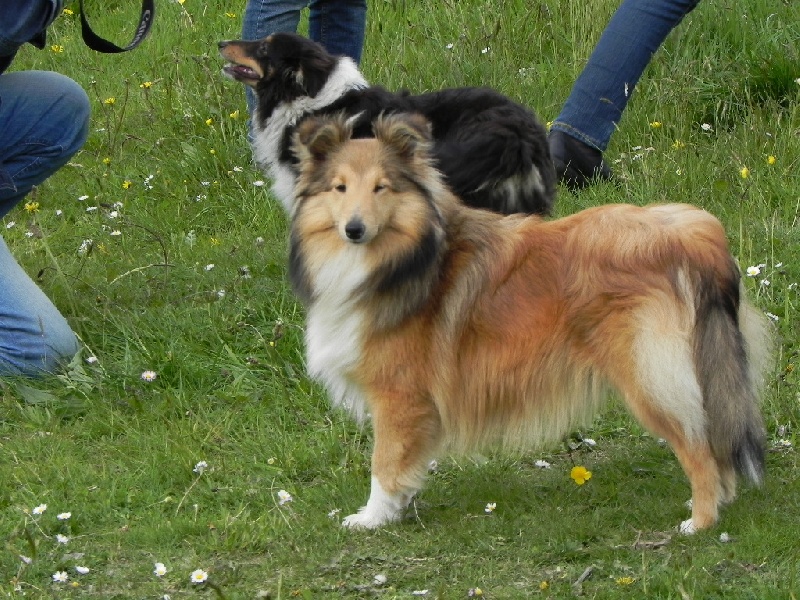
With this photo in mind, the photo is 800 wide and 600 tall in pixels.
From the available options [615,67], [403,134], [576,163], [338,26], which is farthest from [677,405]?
[338,26]

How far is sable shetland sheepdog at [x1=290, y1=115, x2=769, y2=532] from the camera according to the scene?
3438 mm

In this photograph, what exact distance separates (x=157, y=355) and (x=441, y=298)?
5.76ft

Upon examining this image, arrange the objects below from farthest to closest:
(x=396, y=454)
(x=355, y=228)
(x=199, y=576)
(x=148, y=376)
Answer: (x=148, y=376) < (x=396, y=454) < (x=355, y=228) < (x=199, y=576)

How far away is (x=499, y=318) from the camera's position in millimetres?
3699

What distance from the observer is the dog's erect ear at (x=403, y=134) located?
379cm

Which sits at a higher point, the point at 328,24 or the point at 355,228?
the point at 328,24

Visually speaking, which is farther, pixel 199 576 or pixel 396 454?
pixel 396 454

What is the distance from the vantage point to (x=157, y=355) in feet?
16.4

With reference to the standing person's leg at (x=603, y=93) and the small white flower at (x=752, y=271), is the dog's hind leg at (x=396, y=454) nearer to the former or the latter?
the small white flower at (x=752, y=271)

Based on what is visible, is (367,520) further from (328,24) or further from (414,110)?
(328,24)

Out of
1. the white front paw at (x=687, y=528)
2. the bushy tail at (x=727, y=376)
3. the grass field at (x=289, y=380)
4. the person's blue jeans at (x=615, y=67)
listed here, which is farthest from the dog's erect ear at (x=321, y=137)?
the person's blue jeans at (x=615, y=67)

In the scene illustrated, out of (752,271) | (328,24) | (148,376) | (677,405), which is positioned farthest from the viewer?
(328,24)

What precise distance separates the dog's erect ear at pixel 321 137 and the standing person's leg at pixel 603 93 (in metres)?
2.66

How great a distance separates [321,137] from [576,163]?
110 inches
